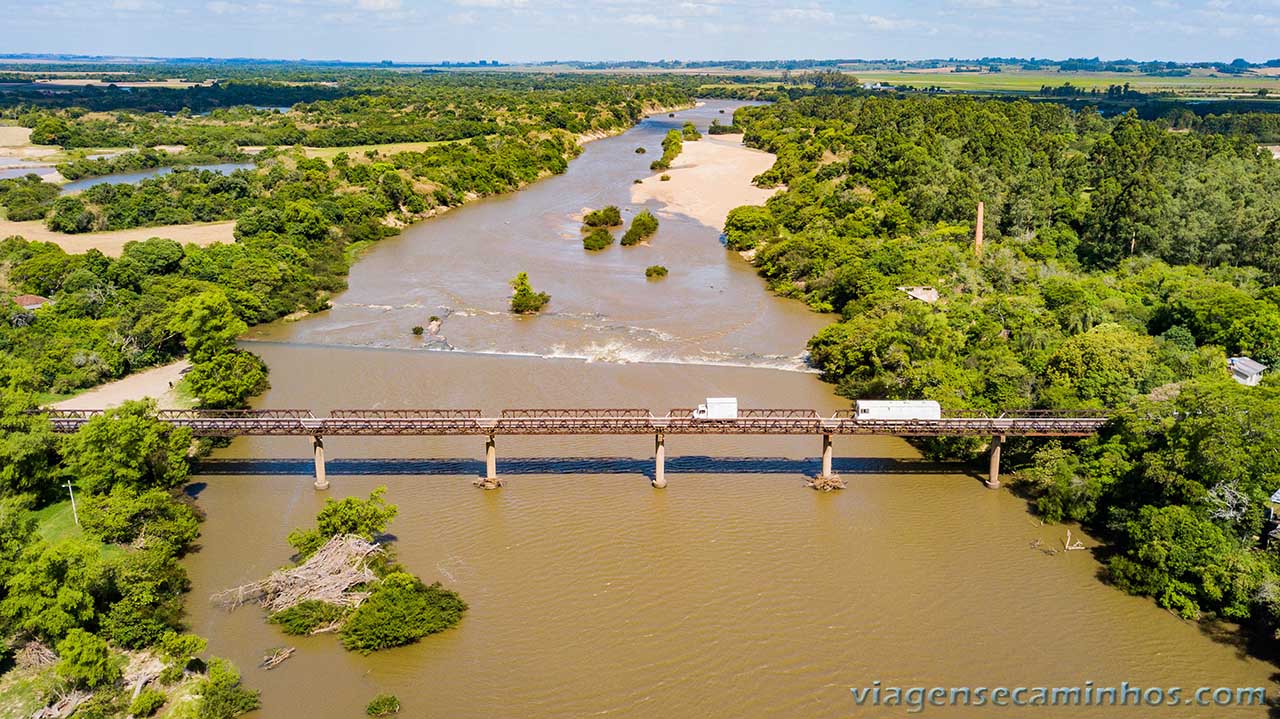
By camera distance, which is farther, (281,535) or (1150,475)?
(281,535)

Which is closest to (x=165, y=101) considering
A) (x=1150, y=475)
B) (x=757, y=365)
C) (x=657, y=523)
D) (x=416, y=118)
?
(x=416, y=118)

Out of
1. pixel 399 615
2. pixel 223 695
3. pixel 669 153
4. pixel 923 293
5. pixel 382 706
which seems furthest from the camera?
pixel 669 153

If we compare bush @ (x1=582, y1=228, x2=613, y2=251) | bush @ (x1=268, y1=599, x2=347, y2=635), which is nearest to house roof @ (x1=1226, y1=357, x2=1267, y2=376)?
bush @ (x1=268, y1=599, x2=347, y2=635)

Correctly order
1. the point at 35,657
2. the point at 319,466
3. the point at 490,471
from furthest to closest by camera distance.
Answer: the point at 490,471
the point at 319,466
the point at 35,657

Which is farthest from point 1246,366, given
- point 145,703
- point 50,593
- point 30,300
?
point 30,300

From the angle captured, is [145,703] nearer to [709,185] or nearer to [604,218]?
[604,218]

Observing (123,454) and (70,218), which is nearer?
(123,454)

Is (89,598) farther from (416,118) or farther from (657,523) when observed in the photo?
(416,118)

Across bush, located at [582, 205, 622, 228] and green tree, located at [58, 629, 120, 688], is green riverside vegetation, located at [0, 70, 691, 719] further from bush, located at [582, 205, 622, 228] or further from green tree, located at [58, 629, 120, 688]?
bush, located at [582, 205, 622, 228]

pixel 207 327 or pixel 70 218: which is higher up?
pixel 70 218
